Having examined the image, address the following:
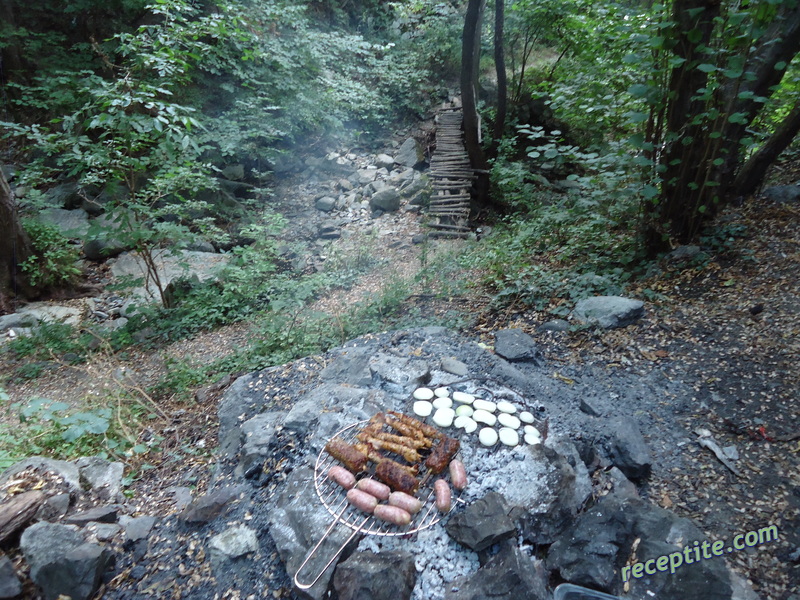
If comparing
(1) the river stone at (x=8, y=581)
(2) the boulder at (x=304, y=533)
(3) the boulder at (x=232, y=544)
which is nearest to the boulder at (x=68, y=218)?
(1) the river stone at (x=8, y=581)

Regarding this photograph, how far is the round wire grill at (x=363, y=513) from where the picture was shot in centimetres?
207

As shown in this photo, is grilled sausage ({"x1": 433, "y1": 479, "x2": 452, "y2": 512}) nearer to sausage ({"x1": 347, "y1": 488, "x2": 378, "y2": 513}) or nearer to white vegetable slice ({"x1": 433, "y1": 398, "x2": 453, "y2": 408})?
sausage ({"x1": 347, "y1": 488, "x2": 378, "y2": 513})

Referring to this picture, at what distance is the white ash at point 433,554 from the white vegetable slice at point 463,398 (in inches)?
30.7

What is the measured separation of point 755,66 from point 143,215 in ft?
24.8

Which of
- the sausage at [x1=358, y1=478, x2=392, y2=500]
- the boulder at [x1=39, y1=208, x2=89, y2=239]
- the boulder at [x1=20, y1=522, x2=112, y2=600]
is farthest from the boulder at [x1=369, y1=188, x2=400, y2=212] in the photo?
the boulder at [x1=20, y1=522, x2=112, y2=600]

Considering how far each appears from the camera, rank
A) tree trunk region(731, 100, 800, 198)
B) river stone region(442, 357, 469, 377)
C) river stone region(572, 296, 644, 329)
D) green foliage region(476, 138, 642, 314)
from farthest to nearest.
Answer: tree trunk region(731, 100, 800, 198) < green foliage region(476, 138, 642, 314) < river stone region(572, 296, 644, 329) < river stone region(442, 357, 469, 377)

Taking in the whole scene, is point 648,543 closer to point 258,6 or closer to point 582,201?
point 582,201

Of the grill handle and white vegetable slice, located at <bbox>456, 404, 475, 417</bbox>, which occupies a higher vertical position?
white vegetable slice, located at <bbox>456, 404, 475, 417</bbox>

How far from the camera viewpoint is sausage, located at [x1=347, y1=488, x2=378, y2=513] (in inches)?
82.4

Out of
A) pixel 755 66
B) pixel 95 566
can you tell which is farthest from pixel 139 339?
pixel 755 66

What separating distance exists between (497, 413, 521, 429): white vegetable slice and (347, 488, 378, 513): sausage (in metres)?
0.89

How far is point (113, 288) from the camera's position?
19.7ft

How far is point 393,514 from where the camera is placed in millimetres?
2029

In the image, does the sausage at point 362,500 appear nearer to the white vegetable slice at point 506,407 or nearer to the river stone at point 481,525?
the river stone at point 481,525
